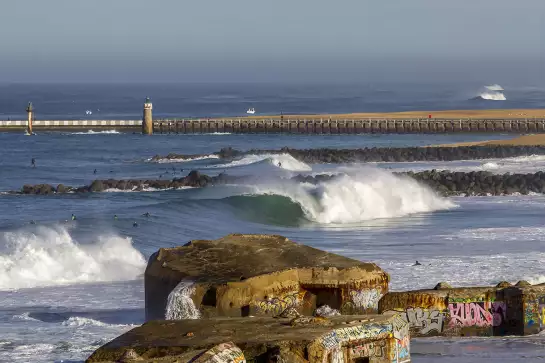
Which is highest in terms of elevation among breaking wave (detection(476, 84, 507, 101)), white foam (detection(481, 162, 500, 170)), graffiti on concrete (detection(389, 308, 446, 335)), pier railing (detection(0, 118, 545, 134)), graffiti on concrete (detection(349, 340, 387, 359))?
breaking wave (detection(476, 84, 507, 101))

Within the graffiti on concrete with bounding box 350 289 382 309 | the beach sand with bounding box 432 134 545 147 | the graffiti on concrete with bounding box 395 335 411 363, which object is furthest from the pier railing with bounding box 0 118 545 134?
the graffiti on concrete with bounding box 395 335 411 363

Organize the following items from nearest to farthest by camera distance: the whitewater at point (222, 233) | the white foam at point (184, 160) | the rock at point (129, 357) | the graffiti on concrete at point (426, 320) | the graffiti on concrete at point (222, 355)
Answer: the graffiti on concrete at point (222, 355) < the rock at point (129, 357) < the graffiti on concrete at point (426, 320) < the whitewater at point (222, 233) < the white foam at point (184, 160)

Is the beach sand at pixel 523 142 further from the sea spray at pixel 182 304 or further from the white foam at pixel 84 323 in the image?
the sea spray at pixel 182 304

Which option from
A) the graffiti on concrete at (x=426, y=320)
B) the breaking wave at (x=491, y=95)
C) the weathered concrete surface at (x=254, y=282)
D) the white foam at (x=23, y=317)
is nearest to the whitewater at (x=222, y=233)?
the white foam at (x=23, y=317)

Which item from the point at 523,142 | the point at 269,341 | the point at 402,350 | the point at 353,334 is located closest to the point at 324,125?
the point at 523,142

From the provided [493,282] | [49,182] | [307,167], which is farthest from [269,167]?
[493,282]

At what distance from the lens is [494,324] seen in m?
17.4

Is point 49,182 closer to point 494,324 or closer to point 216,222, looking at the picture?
point 216,222

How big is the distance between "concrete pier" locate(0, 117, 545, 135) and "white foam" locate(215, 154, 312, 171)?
19.0 m

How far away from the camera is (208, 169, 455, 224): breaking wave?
38.8 m

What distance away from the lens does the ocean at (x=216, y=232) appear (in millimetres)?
18500

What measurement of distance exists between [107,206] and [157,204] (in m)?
2.34

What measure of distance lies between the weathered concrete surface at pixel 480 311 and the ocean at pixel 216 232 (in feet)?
0.83

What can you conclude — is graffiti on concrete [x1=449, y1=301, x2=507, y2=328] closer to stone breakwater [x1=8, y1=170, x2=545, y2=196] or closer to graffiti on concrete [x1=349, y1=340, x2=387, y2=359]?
graffiti on concrete [x1=349, y1=340, x2=387, y2=359]
